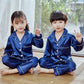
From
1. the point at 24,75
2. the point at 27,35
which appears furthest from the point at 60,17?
the point at 24,75

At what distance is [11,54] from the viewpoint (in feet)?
5.25

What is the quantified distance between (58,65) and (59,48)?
132mm

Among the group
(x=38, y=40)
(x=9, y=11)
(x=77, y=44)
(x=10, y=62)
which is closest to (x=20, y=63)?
(x=10, y=62)

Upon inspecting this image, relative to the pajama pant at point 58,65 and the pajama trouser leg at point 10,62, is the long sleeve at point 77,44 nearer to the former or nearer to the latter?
the pajama pant at point 58,65

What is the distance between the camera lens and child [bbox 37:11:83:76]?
4.86 ft

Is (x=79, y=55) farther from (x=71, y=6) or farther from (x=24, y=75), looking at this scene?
(x=24, y=75)

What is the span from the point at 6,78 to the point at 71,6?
1220 mm

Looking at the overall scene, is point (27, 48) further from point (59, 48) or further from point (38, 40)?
point (59, 48)

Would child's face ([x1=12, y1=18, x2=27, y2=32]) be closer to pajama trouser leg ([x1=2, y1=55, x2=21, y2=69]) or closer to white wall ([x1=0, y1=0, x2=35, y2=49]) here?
pajama trouser leg ([x1=2, y1=55, x2=21, y2=69])

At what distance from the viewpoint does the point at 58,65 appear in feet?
4.93

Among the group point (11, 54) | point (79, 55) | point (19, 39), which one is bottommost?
point (79, 55)

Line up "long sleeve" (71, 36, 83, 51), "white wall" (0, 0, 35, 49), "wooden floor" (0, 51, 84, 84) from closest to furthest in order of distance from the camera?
→ "wooden floor" (0, 51, 84, 84)
"long sleeve" (71, 36, 83, 51)
"white wall" (0, 0, 35, 49)

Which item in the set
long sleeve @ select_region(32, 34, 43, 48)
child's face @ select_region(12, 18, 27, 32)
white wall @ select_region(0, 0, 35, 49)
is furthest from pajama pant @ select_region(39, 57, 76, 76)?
white wall @ select_region(0, 0, 35, 49)

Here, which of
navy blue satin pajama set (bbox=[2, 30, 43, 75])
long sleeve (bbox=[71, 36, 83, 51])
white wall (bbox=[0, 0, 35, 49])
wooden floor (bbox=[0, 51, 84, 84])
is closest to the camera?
wooden floor (bbox=[0, 51, 84, 84])
